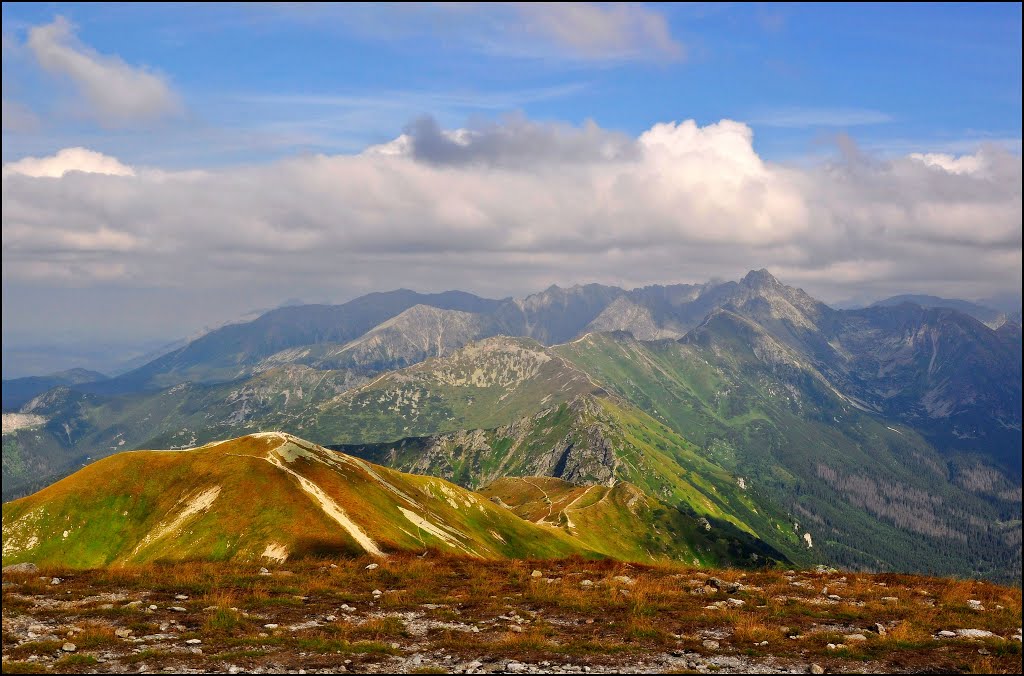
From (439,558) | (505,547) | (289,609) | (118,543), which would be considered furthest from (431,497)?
(289,609)

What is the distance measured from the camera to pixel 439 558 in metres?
51.7

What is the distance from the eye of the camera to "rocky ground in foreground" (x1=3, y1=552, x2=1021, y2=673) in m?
22.5

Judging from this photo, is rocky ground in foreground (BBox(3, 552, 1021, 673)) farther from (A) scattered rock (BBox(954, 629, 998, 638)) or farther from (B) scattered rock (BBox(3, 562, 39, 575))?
(B) scattered rock (BBox(3, 562, 39, 575))

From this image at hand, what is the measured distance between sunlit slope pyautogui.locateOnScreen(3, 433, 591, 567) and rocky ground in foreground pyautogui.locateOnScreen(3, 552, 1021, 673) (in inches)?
1730

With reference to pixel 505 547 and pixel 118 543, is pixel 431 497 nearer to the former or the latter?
pixel 505 547

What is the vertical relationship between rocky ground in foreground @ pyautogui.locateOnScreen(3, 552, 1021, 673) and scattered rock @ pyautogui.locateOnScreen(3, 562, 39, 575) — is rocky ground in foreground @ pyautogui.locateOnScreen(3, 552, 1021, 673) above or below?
above

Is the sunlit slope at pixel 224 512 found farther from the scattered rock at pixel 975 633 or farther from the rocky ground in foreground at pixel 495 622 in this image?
the scattered rock at pixel 975 633

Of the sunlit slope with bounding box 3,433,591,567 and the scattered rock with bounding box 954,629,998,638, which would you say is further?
the sunlit slope with bounding box 3,433,591,567

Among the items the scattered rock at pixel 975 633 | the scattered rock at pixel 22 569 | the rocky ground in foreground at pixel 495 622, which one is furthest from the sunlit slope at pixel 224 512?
the scattered rock at pixel 975 633

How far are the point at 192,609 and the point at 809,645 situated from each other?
29240 millimetres

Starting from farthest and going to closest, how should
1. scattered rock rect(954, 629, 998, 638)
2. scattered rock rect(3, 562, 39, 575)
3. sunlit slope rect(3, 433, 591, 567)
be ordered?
sunlit slope rect(3, 433, 591, 567) → scattered rock rect(3, 562, 39, 575) → scattered rock rect(954, 629, 998, 638)

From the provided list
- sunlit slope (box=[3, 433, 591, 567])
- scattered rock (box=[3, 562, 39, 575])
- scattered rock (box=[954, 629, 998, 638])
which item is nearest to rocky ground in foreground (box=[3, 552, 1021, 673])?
scattered rock (box=[954, 629, 998, 638])

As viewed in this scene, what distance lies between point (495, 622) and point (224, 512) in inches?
3622

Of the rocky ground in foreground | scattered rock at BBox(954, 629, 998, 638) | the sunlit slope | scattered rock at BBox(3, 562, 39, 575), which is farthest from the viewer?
the sunlit slope
